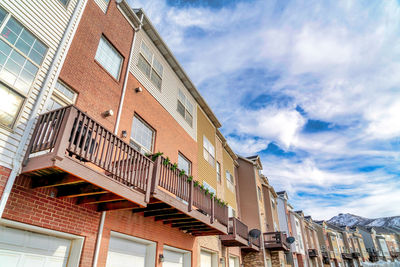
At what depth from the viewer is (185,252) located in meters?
10.9

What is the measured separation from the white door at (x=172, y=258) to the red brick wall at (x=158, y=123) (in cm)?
→ 388

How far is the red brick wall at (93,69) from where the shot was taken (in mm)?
→ 7035

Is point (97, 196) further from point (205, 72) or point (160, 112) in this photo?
point (205, 72)

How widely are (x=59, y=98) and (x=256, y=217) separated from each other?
720 inches

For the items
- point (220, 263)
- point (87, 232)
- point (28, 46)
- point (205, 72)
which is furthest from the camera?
point (205, 72)

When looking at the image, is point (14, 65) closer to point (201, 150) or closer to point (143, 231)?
point (143, 231)

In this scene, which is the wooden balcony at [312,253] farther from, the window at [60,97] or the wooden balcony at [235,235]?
the window at [60,97]

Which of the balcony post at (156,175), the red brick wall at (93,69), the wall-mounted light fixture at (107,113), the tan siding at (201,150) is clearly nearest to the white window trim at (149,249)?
the balcony post at (156,175)

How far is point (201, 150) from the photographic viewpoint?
15125mm

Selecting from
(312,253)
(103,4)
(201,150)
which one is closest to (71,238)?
(103,4)

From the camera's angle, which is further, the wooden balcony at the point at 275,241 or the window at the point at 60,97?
the wooden balcony at the point at 275,241

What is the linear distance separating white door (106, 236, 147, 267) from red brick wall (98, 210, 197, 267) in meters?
0.33

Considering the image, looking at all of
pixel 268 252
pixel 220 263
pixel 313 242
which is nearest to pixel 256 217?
pixel 268 252

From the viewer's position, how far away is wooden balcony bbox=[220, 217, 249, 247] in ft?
43.3
